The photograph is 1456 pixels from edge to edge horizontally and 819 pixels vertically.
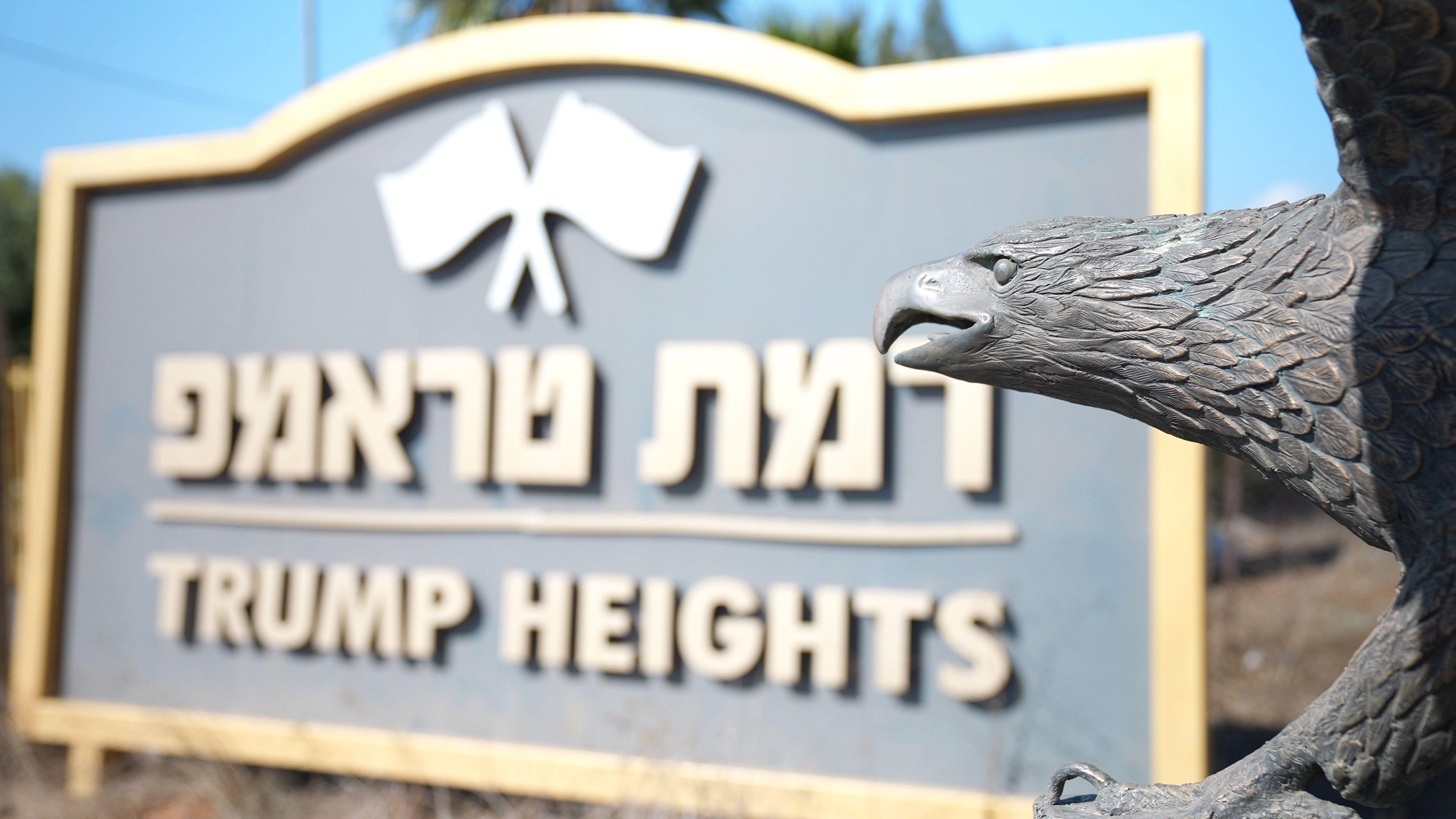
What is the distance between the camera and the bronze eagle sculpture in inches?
36.2

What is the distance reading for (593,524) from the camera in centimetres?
A: 338

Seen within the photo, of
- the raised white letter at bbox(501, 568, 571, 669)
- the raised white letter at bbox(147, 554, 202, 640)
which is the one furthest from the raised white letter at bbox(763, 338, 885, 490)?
the raised white letter at bbox(147, 554, 202, 640)

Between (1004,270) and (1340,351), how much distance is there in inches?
14.7

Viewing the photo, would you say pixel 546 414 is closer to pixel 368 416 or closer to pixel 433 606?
pixel 368 416

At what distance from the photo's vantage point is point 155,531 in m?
3.94

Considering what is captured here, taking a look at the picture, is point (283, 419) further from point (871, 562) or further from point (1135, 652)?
point (1135, 652)

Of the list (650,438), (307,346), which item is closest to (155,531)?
(307,346)

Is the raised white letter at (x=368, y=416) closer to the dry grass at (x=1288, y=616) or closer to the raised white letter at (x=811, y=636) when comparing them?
the raised white letter at (x=811, y=636)

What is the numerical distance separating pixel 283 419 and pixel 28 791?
1.89 meters

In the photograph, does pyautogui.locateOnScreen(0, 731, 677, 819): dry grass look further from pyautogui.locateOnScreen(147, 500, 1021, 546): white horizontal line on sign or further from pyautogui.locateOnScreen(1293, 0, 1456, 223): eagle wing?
pyautogui.locateOnScreen(1293, 0, 1456, 223): eagle wing

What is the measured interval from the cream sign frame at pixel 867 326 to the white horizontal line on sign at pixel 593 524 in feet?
1.79

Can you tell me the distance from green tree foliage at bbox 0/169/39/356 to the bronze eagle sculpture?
14.5 metres

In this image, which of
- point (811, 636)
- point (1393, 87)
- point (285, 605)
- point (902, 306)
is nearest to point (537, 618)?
point (811, 636)

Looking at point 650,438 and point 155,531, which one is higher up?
point 650,438
